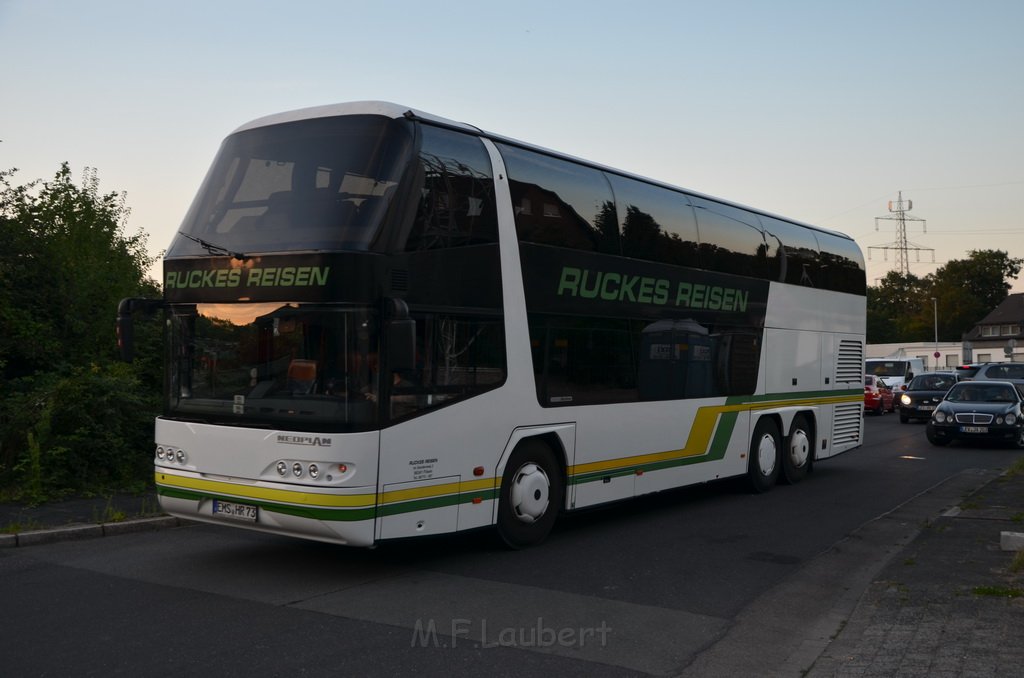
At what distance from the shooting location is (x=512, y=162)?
32.0 ft


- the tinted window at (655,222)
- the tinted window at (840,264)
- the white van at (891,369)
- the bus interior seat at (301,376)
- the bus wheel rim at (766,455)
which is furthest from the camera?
the white van at (891,369)

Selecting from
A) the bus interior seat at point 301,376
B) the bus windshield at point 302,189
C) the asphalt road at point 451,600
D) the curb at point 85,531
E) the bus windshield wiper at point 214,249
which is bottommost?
the asphalt road at point 451,600

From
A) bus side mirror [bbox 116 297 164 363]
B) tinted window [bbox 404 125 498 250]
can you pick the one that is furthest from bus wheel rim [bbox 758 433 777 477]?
bus side mirror [bbox 116 297 164 363]

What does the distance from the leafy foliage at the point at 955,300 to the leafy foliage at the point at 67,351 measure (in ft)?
360

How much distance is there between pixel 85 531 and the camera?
9.92 metres

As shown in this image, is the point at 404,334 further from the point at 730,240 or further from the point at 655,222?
the point at 730,240

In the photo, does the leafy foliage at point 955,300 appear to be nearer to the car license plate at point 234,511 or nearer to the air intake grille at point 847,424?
the air intake grille at point 847,424

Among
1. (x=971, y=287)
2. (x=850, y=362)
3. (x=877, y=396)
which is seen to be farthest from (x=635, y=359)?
(x=971, y=287)

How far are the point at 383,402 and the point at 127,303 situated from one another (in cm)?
269

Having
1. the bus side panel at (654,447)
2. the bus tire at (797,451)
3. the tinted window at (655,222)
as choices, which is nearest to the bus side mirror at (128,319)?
the bus side panel at (654,447)

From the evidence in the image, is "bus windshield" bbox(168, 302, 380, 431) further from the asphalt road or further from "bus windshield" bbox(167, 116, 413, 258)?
the asphalt road

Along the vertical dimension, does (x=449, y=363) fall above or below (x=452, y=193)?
below

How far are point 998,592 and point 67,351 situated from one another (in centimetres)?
1386

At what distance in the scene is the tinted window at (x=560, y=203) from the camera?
976cm
